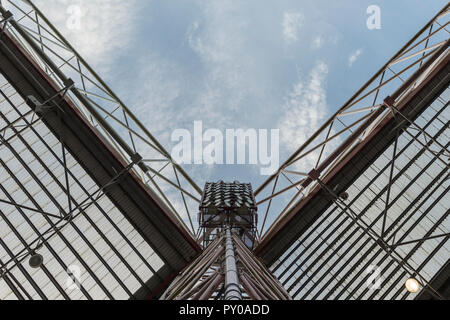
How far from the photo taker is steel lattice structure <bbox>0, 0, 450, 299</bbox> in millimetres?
22719

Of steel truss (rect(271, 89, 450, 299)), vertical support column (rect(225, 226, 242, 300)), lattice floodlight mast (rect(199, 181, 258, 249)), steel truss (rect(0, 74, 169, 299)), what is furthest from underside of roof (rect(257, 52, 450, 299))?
vertical support column (rect(225, 226, 242, 300))

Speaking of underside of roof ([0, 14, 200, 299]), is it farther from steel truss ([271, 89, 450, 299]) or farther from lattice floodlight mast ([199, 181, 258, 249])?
steel truss ([271, 89, 450, 299])

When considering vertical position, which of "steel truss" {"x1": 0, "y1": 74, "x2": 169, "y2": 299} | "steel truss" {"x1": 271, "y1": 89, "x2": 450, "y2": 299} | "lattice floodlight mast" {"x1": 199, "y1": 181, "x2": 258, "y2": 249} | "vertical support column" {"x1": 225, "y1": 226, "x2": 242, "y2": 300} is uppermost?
"steel truss" {"x1": 0, "y1": 74, "x2": 169, "y2": 299}

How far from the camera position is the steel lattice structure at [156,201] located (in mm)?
22719

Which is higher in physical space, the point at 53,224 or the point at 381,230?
the point at 53,224

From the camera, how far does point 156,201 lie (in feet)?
77.0

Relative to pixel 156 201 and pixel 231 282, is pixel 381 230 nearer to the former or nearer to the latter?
pixel 156 201

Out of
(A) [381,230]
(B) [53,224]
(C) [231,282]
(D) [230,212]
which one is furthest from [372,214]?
(C) [231,282]

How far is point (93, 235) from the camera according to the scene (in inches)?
920

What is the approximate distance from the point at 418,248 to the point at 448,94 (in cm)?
991

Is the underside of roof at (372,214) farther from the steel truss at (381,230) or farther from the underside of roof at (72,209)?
the underside of roof at (72,209)
